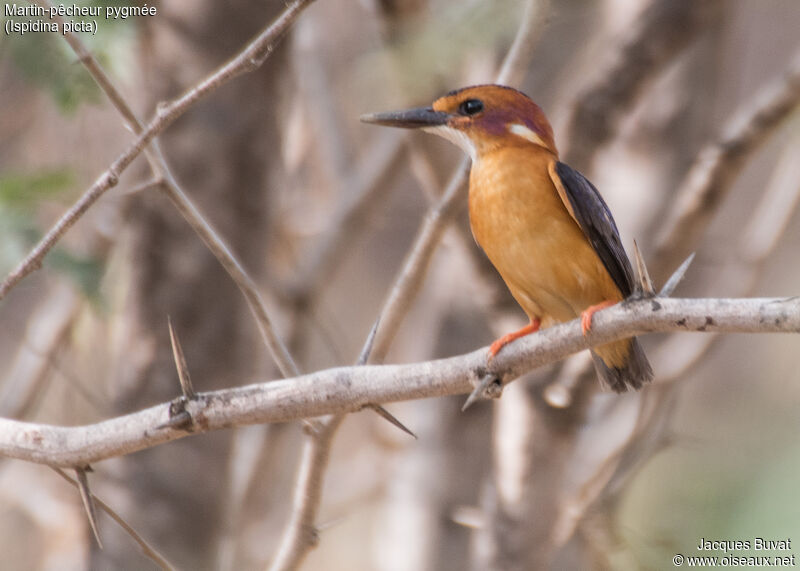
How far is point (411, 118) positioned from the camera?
2.57m

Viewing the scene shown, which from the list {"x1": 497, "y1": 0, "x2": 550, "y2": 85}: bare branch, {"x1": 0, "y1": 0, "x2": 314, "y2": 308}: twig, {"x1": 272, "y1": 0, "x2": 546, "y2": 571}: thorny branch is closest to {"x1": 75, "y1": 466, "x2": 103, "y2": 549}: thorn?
{"x1": 0, "y1": 0, "x2": 314, "y2": 308}: twig

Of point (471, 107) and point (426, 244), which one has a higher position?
point (471, 107)

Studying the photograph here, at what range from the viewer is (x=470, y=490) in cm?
457

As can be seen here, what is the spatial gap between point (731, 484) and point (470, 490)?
4.38 ft

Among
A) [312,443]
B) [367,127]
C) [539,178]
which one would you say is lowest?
[312,443]

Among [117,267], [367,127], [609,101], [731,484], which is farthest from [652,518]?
[367,127]

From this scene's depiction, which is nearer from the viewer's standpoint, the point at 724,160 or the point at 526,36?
the point at 526,36

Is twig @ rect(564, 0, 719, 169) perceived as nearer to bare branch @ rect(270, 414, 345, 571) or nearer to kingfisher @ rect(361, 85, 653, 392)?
kingfisher @ rect(361, 85, 653, 392)

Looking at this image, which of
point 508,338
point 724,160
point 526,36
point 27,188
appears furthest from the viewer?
point 724,160

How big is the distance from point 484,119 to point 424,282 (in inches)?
83.9

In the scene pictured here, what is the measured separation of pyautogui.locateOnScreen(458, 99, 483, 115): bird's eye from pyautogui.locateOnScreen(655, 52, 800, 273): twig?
1.16 m

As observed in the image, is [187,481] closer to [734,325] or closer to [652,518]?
[652,518]

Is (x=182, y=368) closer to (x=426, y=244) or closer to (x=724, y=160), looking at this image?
(x=426, y=244)

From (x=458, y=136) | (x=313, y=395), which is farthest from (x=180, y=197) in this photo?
(x=458, y=136)
